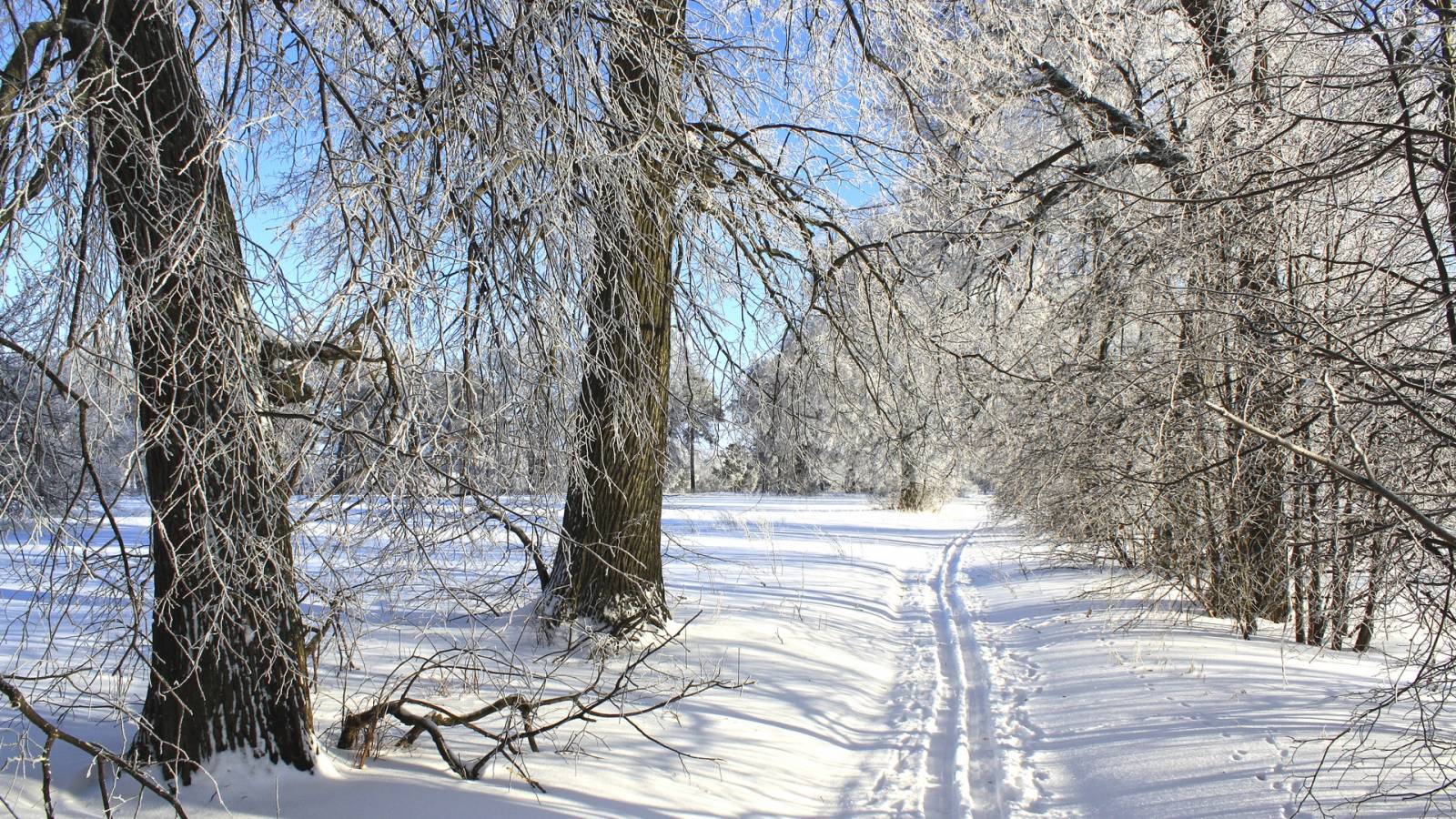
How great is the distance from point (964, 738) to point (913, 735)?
31cm

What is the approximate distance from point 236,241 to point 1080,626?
27.0ft

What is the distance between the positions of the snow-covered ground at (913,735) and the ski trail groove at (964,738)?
21mm

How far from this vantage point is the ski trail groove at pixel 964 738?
171 inches

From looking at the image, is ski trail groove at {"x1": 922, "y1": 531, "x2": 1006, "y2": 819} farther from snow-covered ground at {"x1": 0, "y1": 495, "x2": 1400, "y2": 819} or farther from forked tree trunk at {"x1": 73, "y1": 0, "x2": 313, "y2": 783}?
forked tree trunk at {"x1": 73, "y1": 0, "x2": 313, "y2": 783}

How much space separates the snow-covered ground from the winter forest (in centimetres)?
4

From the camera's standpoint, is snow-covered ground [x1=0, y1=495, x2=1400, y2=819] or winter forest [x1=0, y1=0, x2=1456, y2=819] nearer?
winter forest [x1=0, y1=0, x2=1456, y2=819]

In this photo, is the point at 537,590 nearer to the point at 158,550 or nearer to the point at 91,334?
the point at 158,550

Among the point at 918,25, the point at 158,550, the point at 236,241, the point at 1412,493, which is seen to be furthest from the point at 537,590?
the point at 1412,493

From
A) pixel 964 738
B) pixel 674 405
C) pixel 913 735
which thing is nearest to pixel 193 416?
pixel 674 405

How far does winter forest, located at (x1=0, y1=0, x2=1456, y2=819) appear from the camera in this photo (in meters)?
3.08

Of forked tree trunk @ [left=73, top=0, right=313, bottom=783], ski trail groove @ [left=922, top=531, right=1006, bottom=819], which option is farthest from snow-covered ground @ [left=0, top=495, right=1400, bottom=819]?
forked tree trunk @ [left=73, top=0, right=313, bottom=783]

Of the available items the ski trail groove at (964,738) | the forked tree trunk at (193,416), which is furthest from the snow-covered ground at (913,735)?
the forked tree trunk at (193,416)

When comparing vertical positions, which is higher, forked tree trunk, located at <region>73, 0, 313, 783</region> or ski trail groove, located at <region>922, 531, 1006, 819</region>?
forked tree trunk, located at <region>73, 0, 313, 783</region>

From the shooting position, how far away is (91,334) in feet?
9.05
